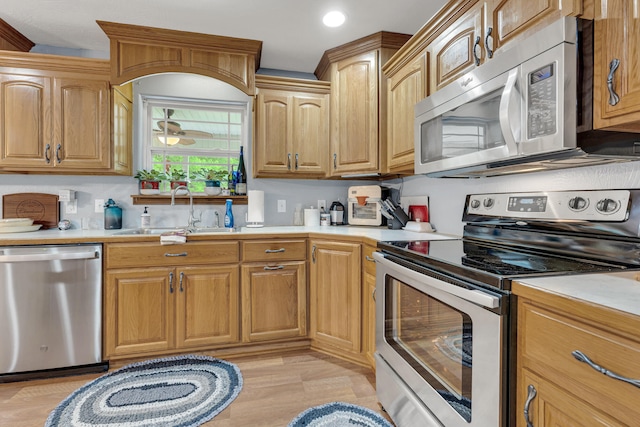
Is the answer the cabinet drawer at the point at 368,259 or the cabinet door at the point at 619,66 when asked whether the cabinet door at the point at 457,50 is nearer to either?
the cabinet door at the point at 619,66

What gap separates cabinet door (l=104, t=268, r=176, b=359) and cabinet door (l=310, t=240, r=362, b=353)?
96cm

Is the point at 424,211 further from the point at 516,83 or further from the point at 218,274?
the point at 218,274

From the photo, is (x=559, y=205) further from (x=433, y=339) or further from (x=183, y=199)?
(x=183, y=199)

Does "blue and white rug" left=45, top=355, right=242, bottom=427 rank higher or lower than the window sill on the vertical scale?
lower

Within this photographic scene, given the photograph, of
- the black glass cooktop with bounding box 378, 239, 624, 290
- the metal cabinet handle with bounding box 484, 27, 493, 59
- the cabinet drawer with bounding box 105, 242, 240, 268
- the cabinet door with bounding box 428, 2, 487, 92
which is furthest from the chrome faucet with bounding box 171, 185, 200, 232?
the metal cabinet handle with bounding box 484, 27, 493, 59

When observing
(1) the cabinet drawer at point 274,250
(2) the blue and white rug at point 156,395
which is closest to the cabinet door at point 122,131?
(1) the cabinet drawer at point 274,250

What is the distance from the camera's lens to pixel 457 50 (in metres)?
1.64

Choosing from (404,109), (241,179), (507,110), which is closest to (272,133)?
(241,179)

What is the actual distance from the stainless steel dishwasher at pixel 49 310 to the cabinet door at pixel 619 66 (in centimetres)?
252

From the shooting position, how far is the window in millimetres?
2807

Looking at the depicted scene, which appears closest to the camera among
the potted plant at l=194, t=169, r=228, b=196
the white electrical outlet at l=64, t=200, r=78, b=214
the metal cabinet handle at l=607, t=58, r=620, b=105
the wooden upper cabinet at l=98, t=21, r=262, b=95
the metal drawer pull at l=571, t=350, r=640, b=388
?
the metal drawer pull at l=571, t=350, r=640, b=388

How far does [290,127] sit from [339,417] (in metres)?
2.04

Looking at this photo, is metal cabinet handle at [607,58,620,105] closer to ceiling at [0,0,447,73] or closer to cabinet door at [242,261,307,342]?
ceiling at [0,0,447,73]

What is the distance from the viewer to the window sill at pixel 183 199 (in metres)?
2.65
